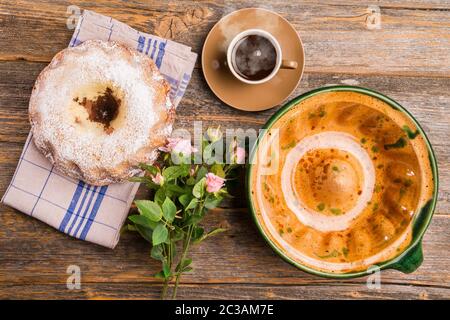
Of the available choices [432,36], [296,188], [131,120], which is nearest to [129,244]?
[131,120]

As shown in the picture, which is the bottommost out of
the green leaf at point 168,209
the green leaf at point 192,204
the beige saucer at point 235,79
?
the green leaf at point 168,209

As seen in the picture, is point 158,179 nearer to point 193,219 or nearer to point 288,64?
point 193,219

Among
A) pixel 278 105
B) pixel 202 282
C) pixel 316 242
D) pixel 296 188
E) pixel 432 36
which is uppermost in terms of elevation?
pixel 432 36

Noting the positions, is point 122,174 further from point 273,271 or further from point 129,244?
point 273,271

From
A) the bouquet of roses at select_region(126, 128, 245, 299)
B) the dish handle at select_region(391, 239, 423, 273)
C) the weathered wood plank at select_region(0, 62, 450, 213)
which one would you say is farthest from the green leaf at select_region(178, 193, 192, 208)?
the dish handle at select_region(391, 239, 423, 273)

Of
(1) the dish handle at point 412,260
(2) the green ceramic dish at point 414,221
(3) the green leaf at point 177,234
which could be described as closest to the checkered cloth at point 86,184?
(3) the green leaf at point 177,234

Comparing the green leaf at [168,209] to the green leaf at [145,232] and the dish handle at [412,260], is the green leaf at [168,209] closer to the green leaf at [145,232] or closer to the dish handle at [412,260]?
the green leaf at [145,232]

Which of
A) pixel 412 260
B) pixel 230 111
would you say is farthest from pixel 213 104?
pixel 412 260
